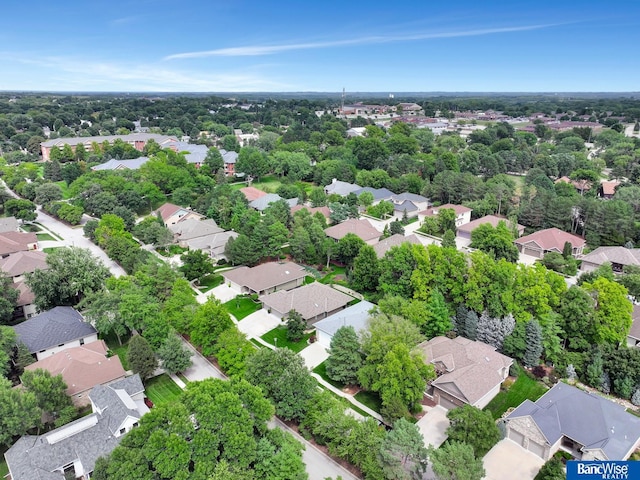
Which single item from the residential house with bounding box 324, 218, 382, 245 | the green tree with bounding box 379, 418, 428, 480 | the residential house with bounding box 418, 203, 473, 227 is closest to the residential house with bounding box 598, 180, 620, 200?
the residential house with bounding box 418, 203, 473, 227

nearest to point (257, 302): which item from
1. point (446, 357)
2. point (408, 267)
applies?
point (408, 267)

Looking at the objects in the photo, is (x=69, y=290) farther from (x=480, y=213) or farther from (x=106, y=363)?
(x=480, y=213)

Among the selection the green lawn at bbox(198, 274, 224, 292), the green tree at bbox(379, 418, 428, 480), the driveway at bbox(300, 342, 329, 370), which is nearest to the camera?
the green tree at bbox(379, 418, 428, 480)

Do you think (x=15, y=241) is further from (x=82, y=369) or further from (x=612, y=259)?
(x=612, y=259)

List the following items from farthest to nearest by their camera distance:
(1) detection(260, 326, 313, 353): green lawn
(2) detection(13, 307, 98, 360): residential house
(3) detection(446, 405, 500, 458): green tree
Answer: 1. (1) detection(260, 326, 313, 353): green lawn
2. (2) detection(13, 307, 98, 360): residential house
3. (3) detection(446, 405, 500, 458): green tree

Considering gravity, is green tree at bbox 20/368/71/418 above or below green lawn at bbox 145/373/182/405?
above

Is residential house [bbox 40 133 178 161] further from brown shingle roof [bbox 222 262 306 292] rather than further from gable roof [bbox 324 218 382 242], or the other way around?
brown shingle roof [bbox 222 262 306 292]
